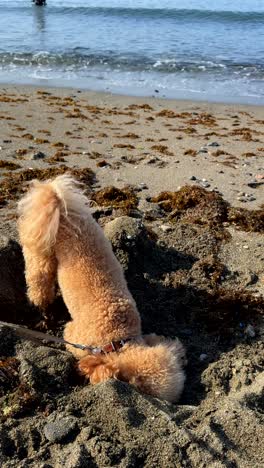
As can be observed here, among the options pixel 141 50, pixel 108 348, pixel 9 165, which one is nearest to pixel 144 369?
pixel 108 348

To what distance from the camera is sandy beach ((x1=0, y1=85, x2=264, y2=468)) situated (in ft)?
7.77

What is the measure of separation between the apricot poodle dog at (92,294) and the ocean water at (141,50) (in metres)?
8.60

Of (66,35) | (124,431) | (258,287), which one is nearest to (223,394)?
(124,431)

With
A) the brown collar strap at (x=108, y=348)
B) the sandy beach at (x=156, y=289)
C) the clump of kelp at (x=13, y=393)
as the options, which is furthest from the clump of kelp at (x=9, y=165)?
the brown collar strap at (x=108, y=348)

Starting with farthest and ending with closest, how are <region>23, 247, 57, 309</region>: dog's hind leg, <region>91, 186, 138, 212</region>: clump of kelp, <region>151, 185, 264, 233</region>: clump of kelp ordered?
<region>91, 186, 138, 212</region>: clump of kelp, <region>151, 185, 264, 233</region>: clump of kelp, <region>23, 247, 57, 309</region>: dog's hind leg

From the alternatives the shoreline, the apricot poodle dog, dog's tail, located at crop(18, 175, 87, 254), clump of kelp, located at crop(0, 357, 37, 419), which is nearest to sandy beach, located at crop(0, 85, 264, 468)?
clump of kelp, located at crop(0, 357, 37, 419)

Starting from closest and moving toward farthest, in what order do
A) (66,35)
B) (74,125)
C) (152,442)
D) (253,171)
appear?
1. (152,442)
2. (253,171)
3. (74,125)
4. (66,35)

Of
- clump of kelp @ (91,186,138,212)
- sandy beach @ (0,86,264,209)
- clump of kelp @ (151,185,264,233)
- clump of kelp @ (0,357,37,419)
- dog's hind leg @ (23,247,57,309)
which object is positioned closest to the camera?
clump of kelp @ (0,357,37,419)

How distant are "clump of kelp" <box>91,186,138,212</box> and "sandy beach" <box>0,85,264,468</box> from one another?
0.02 m

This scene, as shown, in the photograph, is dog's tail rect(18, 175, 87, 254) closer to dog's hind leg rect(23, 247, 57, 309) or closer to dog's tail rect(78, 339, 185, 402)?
dog's hind leg rect(23, 247, 57, 309)

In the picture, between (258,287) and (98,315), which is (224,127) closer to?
(258,287)

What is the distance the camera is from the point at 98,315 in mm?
2865

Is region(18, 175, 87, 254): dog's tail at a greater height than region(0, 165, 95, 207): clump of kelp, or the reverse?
region(18, 175, 87, 254): dog's tail

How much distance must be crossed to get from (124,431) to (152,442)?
6.3 inches
